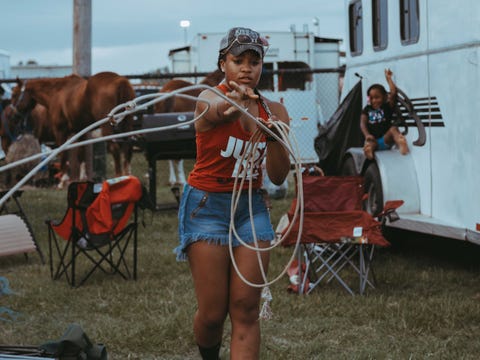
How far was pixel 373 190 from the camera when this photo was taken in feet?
25.7

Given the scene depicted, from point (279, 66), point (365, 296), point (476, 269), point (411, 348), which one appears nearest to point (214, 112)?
point (411, 348)

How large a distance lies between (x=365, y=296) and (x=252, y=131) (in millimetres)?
3100

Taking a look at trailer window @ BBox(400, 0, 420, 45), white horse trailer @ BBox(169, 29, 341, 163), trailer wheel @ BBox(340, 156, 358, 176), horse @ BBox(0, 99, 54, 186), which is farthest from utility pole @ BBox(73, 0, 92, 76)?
trailer window @ BBox(400, 0, 420, 45)

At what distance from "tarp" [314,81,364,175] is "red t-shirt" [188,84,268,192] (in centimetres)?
549

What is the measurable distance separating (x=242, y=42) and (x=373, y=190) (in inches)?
180

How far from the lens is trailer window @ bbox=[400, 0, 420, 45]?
7.38 meters

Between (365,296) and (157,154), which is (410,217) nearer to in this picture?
(365,296)

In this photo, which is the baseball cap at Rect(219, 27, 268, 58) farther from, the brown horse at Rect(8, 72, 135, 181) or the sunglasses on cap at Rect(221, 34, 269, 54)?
the brown horse at Rect(8, 72, 135, 181)

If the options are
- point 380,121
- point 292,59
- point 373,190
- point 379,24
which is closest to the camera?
point 373,190

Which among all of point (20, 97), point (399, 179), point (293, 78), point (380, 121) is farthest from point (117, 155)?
point (293, 78)

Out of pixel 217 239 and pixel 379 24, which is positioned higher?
pixel 379 24

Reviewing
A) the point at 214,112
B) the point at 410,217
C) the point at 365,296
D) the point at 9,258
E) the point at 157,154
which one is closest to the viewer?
the point at 214,112

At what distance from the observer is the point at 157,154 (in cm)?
1145

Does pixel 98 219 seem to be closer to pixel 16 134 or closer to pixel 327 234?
pixel 327 234
